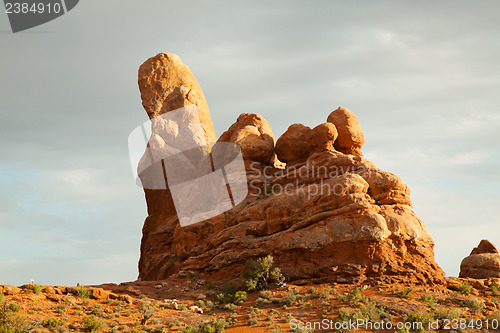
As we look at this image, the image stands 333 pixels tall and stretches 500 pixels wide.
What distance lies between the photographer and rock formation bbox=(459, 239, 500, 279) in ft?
125

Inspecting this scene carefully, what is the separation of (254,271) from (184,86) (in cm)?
1871

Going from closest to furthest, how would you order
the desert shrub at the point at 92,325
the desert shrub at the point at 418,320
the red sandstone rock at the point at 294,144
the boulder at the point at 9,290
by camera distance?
1. the desert shrub at the point at 92,325
2. the desert shrub at the point at 418,320
3. the boulder at the point at 9,290
4. the red sandstone rock at the point at 294,144

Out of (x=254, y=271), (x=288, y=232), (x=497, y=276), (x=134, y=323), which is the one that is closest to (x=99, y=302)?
(x=134, y=323)

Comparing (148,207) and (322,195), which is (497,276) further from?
(148,207)

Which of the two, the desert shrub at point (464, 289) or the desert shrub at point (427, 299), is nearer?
the desert shrub at point (427, 299)

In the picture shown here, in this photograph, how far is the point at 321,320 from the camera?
26.5m

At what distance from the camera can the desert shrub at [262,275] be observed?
30.6 metres

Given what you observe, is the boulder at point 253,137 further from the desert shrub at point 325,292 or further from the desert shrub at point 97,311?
the desert shrub at point 97,311

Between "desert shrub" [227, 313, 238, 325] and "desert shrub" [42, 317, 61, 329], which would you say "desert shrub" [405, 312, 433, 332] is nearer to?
"desert shrub" [227, 313, 238, 325]

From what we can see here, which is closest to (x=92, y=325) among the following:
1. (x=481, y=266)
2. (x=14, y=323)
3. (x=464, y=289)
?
(x=14, y=323)

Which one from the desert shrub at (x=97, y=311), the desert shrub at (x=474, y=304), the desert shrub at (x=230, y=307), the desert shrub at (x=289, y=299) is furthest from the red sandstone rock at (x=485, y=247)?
the desert shrub at (x=97, y=311)

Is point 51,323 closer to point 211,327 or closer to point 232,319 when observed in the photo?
point 211,327

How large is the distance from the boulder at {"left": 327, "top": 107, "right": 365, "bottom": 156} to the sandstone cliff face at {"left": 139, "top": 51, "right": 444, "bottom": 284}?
0.07 meters

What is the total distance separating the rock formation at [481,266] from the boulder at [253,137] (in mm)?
16842
